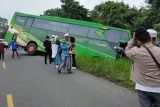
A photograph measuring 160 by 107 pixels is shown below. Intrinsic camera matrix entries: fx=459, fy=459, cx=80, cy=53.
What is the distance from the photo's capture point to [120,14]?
170 ft

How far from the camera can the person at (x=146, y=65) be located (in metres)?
7.17

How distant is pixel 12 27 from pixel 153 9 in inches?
441

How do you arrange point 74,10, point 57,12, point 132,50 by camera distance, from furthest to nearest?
point 57,12 < point 74,10 < point 132,50

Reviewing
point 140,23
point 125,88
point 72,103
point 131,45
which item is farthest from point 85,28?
point 131,45

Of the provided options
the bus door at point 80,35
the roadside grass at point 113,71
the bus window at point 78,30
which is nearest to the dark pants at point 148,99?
the roadside grass at point 113,71

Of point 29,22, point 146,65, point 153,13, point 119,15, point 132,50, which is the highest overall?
point 132,50

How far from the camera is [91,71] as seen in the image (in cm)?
2078

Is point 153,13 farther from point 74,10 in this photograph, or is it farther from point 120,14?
point 74,10

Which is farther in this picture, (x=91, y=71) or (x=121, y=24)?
(x=121, y=24)

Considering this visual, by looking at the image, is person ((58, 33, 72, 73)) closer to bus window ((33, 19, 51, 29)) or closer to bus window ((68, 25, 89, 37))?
bus window ((68, 25, 89, 37))

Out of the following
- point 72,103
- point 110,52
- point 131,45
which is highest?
point 131,45

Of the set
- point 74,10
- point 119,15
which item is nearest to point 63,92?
point 119,15

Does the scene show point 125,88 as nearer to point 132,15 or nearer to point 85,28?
point 85,28

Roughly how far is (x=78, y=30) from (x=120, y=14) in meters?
16.7
